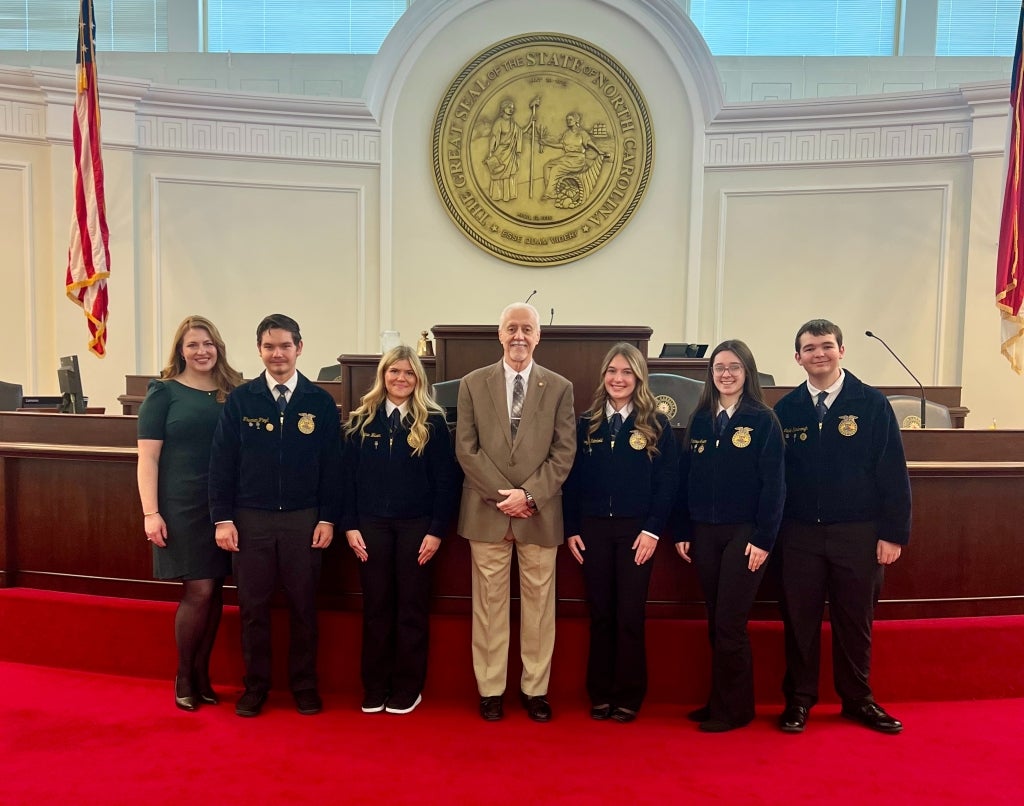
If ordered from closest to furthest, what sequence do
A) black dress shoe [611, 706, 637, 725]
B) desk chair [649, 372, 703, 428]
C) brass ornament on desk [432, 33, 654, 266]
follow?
black dress shoe [611, 706, 637, 725]
desk chair [649, 372, 703, 428]
brass ornament on desk [432, 33, 654, 266]

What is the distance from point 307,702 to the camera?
2.85 metres

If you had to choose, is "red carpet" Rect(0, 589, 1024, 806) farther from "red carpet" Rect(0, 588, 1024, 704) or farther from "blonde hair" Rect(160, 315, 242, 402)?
"blonde hair" Rect(160, 315, 242, 402)

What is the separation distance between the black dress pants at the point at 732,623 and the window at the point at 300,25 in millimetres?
7147

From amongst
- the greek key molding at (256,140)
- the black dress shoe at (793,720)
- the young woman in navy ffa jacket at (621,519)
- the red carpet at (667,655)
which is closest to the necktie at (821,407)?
the young woman in navy ffa jacket at (621,519)

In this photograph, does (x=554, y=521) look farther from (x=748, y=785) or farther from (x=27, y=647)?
(x=27, y=647)

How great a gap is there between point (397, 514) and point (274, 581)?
0.53 metres

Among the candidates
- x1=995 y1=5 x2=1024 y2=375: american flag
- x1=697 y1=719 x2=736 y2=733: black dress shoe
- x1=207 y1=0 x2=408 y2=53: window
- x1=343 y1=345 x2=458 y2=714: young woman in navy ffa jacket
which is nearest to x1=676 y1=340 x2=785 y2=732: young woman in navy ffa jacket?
x1=697 y1=719 x2=736 y2=733: black dress shoe

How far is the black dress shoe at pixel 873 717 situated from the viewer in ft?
8.86

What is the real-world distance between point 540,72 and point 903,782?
698cm

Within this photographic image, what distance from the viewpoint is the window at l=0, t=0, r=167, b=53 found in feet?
26.0

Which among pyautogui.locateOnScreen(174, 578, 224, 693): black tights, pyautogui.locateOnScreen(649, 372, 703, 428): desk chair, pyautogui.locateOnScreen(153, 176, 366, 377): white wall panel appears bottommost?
pyautogui.locateOnScreen(174, 578, 224, 693): black tights

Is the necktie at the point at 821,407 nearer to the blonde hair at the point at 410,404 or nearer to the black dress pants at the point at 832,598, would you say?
the black dress pants at the point at 832,598

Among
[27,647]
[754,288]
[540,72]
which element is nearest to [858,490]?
[27,647]

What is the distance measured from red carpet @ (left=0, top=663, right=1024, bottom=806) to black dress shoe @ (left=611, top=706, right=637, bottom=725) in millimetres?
29
